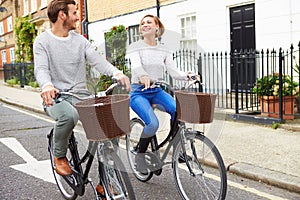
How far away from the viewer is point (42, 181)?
15.6ft

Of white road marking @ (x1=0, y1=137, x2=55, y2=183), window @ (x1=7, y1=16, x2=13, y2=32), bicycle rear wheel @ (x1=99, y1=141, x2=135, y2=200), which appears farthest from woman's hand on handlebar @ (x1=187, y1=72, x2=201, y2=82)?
window @ (x1=7, y1=16, x2=13, y2=32)

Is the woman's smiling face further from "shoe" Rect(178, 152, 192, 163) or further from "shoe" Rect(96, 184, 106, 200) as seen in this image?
"shoe" Rect(96, 184, 106, 200)

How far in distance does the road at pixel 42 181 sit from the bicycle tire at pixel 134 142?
96 mm

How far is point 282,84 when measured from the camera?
7113 millimetres

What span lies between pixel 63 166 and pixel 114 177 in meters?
0.72

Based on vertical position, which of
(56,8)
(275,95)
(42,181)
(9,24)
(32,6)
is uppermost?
(32,6)

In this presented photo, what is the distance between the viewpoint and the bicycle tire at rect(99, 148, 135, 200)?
9.98 feet

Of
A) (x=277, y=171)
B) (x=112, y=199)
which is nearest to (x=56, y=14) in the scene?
(x=112, y=199)

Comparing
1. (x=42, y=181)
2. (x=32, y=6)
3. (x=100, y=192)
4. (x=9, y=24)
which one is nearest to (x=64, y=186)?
(x=42, y=181)

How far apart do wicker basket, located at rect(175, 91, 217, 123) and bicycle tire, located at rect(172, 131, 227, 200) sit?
17 centimetres

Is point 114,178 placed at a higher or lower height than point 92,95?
lower

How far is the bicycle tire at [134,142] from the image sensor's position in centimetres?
421

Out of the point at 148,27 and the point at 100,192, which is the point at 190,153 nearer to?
the point at 100,192

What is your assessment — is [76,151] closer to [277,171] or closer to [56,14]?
[56,14]
